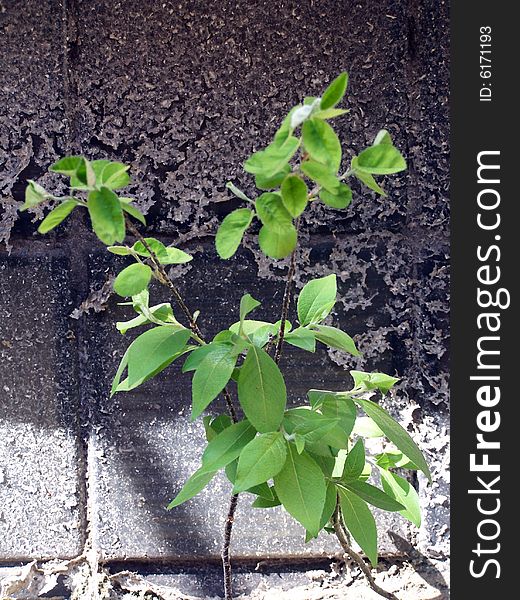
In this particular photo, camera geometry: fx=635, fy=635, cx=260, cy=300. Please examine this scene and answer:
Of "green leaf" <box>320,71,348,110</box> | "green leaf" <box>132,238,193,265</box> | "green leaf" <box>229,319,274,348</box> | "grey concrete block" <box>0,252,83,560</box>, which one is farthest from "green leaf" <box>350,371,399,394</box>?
"grey concrete block" <box>0,252,83,560</box>

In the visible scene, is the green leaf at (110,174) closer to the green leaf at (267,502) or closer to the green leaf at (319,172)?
the green leaf at (319,172)

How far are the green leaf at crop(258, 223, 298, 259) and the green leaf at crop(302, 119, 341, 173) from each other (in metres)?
0.07

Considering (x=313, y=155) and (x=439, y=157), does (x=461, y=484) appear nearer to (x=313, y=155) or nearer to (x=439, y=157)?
(x=439, y=157)

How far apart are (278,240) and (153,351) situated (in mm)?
209

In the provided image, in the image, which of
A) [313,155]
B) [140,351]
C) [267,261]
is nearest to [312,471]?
[140,351]

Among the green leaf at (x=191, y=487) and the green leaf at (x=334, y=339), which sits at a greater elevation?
the green leaf at (x=334, y=339)

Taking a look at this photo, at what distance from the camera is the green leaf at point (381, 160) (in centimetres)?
54

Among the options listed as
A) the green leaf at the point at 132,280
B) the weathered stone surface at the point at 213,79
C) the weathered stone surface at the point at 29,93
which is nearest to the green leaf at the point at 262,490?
the green leaf at the point at 132,280

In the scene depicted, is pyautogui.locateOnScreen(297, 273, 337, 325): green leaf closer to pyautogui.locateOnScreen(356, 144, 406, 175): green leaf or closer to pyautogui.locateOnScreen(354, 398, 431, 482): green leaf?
pyautogui.locateOnScreen(354, 398, 431, 482): green leaf

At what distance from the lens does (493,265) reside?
976mm

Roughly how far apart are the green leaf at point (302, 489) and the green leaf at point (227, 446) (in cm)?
5

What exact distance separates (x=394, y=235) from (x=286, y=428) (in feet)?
1.58

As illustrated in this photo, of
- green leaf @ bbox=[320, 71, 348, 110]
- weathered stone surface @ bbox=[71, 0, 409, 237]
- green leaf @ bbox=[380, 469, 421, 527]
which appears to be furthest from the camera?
weathered stone surface @ bbox=[71, 0, 409, 237]

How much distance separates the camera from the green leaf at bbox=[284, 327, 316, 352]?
0.71 meters
